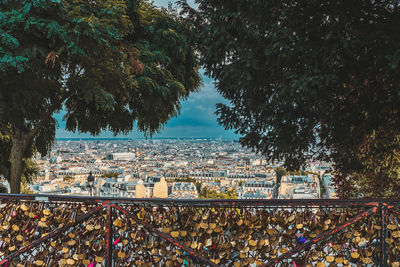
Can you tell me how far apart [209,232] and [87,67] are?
4.46m

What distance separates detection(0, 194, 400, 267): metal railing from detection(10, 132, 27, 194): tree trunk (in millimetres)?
4645

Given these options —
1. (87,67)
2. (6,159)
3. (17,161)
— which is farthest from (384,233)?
(6,159)

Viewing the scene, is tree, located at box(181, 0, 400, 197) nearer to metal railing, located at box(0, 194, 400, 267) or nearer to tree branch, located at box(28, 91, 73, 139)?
metal railing, located at box(0, 194, 400, 267)

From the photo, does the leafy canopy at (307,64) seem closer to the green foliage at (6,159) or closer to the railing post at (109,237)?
the railing post at (109,237)

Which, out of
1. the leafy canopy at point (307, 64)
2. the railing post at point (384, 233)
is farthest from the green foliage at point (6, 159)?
the railing post at point (384, 233)

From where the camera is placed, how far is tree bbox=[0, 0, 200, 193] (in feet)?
15.1

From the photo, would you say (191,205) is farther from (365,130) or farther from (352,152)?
(352,152)

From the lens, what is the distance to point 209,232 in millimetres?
2221

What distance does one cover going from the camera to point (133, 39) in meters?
7.46

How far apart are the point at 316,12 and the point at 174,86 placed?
4.01m

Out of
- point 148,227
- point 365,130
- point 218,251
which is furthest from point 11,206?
point 365,130

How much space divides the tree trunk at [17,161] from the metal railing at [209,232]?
4.65 meters

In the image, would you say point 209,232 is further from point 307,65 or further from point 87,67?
point 87,67

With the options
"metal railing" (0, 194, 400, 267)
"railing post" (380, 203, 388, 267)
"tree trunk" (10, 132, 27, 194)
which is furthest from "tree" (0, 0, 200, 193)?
"railing post" (380, 203, 388, 267)
